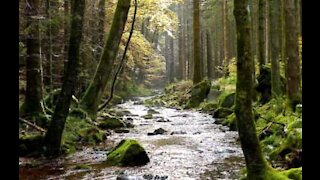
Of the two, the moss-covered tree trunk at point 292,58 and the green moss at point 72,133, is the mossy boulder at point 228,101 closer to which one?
the moss-covered tree trunk at point 292,58

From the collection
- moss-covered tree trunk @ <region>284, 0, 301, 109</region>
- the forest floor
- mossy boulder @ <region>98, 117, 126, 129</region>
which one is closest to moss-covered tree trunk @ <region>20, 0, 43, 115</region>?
the forest floor

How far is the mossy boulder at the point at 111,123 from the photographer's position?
14.5 m

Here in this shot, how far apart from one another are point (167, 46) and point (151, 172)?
61903mm

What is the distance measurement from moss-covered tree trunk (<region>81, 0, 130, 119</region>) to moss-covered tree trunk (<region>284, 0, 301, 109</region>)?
517 cm

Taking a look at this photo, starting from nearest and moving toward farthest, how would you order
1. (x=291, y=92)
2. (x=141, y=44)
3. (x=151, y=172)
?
(x=151, y=172)
(x=291, y=92)
(x=141, y=44)

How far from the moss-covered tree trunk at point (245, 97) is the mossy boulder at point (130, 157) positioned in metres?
3.55

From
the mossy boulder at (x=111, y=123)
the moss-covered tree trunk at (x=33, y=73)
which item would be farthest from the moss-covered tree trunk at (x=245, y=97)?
the mossy boulder at (x=111, y=123)

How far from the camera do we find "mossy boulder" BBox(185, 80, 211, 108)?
22.5 metres

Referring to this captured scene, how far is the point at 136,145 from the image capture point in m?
8.74

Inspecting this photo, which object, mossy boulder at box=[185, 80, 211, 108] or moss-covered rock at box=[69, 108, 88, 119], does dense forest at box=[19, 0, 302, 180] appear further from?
mossy boulder at box=[185, 80, 211, 108]

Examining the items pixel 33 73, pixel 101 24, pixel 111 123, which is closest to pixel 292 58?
pixel 111 123
